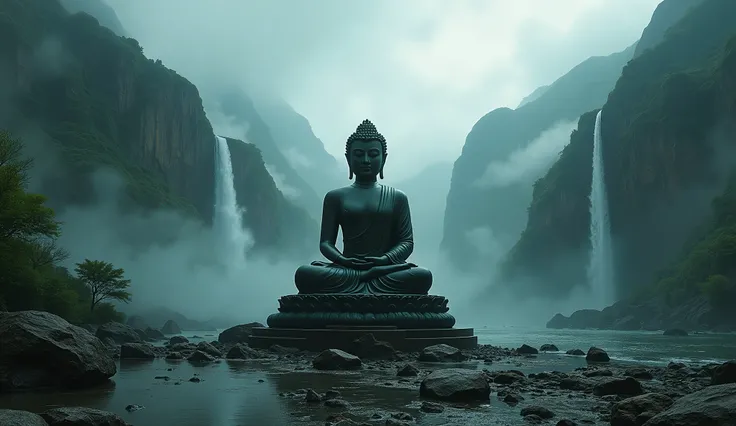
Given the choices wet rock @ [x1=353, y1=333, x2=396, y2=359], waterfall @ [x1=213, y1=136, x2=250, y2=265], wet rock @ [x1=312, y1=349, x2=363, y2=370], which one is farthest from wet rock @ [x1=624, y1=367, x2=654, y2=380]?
waterfall @ [x1=213, y1=136, x2=250, y2=265]

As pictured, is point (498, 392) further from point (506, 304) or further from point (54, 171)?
point (506, 304)

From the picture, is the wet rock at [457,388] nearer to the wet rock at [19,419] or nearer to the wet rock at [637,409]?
the wet rock at [637,409]

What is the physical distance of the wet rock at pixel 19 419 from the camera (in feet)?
12.5

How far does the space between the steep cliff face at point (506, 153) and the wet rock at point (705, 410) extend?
14191cm

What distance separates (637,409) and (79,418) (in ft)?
12.7

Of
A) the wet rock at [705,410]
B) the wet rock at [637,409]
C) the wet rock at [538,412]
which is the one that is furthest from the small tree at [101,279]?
the wet rock at [705,410]

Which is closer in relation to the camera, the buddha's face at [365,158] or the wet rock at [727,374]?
the wet rock at [727,374]

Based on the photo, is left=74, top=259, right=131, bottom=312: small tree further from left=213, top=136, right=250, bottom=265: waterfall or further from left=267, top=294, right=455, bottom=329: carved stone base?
left=213, top=136, right=250, bottom=265: waterfall

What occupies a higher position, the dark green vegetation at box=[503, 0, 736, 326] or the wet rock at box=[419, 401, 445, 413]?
the dark green vegetation at box=[503, 0, 736, 326]

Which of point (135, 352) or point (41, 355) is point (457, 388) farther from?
point (135, 352)

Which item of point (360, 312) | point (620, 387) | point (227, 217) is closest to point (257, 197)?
point (227, 217)

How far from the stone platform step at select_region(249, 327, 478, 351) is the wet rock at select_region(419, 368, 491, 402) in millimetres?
5420

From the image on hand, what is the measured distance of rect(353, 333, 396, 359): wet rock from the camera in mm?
11047

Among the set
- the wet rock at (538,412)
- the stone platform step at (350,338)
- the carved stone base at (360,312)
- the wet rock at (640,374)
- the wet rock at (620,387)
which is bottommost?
the wet rock at (538,412)
